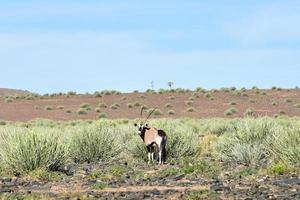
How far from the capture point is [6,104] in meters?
63.6

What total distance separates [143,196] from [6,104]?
5351cm

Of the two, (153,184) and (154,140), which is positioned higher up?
(154,140)

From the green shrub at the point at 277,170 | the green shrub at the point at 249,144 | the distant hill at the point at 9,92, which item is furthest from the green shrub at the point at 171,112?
the distant hill at the point at 9,92

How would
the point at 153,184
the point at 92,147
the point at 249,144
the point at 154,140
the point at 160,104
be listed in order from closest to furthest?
the point at 153,184, the point at 154,140, the point at 249,144, the point at 92,147, the point at 160,104

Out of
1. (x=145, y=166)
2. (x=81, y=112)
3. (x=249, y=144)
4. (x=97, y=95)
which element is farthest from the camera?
(x=97, y=95)

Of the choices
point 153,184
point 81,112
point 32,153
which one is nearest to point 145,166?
point 32,153

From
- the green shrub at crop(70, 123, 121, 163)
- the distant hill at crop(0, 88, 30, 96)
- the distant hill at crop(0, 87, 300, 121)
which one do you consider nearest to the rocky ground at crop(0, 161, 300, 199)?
the green shrub at crop(70, 123, 121, 163)

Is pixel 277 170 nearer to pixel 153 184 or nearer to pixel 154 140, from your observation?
pixel 153 184

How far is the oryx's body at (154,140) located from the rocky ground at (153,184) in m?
0.69

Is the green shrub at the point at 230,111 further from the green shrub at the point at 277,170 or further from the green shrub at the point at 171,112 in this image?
the green shrub at the point at 277,170

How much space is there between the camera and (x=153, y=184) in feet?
45.3

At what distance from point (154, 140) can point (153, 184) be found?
409 centimetres

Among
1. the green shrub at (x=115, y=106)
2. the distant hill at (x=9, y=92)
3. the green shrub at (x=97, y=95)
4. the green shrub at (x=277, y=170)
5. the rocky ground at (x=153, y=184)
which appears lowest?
the rocky ground at (x=153, y=184)

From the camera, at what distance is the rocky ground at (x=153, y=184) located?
466 inches
